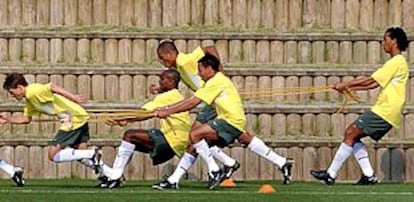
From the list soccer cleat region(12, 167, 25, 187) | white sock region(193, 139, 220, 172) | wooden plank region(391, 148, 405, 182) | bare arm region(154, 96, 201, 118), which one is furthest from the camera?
wooden plank region(391, 148, 405, 182)

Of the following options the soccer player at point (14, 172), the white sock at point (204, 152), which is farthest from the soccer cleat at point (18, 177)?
the white sock at point (204, 152)

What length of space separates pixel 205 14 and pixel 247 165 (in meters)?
3.10

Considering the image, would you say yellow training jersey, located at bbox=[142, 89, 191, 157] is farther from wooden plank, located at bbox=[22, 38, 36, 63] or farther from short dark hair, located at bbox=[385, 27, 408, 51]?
wooden plank, located at bbox=[22, 38, 36, 63]

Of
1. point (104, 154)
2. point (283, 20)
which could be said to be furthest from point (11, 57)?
point (283, 20)

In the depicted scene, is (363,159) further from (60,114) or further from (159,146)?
(60,114)

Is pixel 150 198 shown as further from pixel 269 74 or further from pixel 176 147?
pixel 269 74

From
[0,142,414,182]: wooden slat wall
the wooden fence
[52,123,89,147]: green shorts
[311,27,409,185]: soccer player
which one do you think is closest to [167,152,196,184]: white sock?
[52,123,89,147]: green shorts

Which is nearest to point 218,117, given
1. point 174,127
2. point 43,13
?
point 174,127

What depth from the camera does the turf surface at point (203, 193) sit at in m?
15.1

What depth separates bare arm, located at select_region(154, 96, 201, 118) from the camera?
53.3 feet

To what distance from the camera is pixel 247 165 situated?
19.4 meters

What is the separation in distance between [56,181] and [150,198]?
149 inches

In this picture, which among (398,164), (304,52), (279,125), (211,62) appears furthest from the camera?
(304,52)

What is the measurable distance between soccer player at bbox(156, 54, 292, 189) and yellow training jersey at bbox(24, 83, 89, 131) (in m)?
1.14
